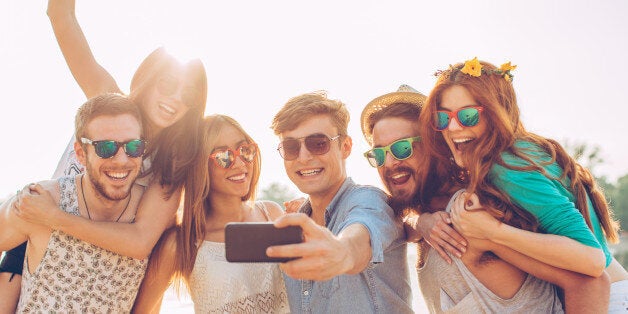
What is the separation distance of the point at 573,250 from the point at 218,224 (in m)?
2.74

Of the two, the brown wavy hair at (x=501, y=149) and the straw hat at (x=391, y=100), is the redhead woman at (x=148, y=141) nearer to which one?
the straw hat at (x=391, y=100)

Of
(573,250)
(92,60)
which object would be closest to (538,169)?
(573,250)

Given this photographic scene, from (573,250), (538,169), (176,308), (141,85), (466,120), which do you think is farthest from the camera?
(176,308)

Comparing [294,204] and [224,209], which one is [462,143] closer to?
[294,204]

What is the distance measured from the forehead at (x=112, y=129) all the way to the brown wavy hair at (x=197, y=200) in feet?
1.96

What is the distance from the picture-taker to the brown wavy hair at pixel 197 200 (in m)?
4.00

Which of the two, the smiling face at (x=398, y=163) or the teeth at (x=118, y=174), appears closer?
the teeth at (x=118, y=174)

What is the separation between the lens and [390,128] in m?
4.03

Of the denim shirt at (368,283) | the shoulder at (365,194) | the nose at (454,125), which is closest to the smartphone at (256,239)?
the denim shirt at (368,283)

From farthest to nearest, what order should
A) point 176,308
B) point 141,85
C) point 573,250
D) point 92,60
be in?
1. point 176,308
2. point 92,60
3. point 141,85
4. point 573,250

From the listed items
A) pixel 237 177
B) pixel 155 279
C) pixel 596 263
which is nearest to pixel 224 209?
pixel 237 177

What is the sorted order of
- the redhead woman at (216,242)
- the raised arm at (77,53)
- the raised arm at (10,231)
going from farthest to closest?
the raised arm at (77,53) < the redhead woman at (216,242) < the raised arm at (10,231)

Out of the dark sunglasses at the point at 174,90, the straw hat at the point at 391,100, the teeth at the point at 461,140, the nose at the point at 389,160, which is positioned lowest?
the nose at the point at 389,160

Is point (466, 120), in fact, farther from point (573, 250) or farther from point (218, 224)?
point (218, 224)
